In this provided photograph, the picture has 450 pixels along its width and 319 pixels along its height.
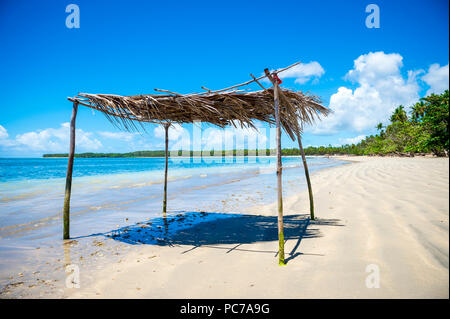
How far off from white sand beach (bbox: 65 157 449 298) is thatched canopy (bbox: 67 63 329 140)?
202cm

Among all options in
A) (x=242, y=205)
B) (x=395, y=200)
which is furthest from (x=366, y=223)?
(x=242, y=205)

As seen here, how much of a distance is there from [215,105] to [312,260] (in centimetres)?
281

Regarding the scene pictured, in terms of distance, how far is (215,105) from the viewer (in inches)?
161

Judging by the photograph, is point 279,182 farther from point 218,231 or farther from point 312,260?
point 218,231

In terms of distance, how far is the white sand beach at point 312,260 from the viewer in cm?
219

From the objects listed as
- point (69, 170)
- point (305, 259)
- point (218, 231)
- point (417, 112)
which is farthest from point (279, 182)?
point (69, 170)

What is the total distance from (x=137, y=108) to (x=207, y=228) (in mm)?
2853

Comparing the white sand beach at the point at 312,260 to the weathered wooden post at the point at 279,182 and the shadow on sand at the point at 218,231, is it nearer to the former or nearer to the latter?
the shadow on sand at the point at 218,231

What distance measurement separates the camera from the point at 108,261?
138 inches

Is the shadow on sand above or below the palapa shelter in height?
below

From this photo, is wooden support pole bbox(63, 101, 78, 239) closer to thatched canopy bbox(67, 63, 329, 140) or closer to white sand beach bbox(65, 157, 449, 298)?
thatched canopy bbox(67, 63, 329, 140)

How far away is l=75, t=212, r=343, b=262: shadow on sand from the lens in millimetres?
4145

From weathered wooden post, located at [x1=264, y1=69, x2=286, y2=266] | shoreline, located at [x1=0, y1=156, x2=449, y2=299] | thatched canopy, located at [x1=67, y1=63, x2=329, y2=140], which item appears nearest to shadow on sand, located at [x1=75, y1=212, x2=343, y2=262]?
shoreline, located at [x1=0, y1=156, x2=449, y2=299]
